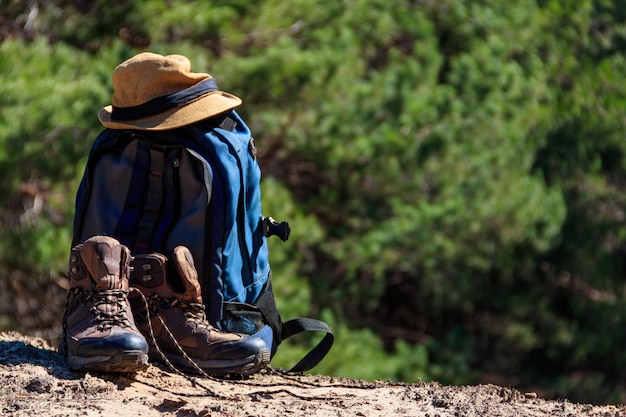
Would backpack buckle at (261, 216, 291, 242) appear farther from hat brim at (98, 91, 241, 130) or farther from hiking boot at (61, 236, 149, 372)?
hiking boot at (61, 236, 149, 372)

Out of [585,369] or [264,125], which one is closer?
[264,125]

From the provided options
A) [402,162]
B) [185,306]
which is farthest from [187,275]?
[402,162]

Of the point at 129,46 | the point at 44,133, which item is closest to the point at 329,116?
the point at 129,46

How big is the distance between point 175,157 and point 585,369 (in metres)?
8.70

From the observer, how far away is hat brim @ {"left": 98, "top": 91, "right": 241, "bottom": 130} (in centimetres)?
296

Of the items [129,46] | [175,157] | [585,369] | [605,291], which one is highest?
[129,46]

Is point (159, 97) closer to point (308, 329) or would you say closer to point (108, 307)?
point (108, 307)

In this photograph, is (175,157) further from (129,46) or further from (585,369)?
(585,369)

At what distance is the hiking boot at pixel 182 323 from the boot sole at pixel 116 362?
0.69 feet

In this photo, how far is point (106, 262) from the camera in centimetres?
269

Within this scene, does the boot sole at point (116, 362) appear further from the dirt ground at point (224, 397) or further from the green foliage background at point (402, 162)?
the green foliage background at point (402, 162)

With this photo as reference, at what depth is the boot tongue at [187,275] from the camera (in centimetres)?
284

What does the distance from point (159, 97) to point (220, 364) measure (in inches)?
29.6

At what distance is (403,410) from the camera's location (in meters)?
2.66
